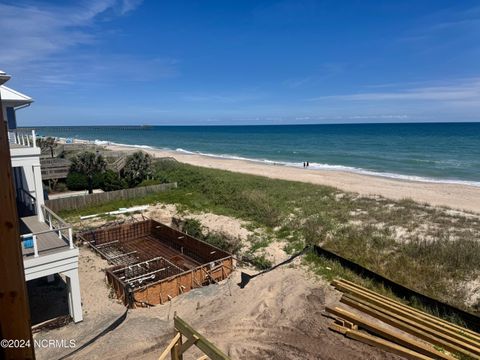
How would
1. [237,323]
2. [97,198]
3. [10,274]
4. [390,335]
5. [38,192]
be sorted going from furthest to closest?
[97,198], [38,192], [237,323], [390,335], [10,274]

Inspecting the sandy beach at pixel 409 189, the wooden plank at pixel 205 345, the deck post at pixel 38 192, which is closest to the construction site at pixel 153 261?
the deck post at pixel 38 192

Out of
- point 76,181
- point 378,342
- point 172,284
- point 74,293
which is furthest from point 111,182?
point 378,342

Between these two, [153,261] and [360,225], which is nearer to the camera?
[153,261]

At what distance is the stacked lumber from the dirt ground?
0.99ft

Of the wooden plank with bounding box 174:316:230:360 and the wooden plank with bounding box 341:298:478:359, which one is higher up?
the wooden plank with bounding box 174:316:230:360

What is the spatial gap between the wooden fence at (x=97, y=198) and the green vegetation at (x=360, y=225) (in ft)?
2.17

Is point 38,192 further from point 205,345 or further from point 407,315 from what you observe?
point 407,315

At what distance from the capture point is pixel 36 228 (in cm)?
1155

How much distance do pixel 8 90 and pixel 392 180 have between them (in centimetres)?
3338

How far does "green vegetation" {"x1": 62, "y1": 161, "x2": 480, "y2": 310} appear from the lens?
38.2ft

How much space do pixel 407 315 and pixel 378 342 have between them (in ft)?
4.50

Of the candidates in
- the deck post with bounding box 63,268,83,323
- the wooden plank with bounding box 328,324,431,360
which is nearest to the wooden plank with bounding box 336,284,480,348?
the wooden plank with bounding box 328,324,431,360

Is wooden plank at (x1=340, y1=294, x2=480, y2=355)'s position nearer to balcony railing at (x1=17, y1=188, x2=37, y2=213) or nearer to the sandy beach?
balcony railing at (x1=17, y1=188, x2=37, y2=213)

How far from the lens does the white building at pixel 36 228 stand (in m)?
9.45
